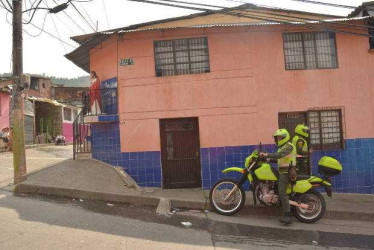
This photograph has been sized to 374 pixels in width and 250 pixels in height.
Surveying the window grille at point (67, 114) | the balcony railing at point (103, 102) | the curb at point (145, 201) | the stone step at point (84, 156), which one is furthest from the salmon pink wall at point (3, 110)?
the curb at point (145, 201)

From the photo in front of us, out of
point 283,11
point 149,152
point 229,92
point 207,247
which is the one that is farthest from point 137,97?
point 207,247

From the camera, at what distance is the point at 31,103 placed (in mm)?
23875

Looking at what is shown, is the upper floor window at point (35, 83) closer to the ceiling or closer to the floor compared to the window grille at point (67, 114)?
closer to the ceiling

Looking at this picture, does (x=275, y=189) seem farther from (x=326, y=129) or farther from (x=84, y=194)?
(x=84, y=194)

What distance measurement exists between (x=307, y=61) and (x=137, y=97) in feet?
15.8

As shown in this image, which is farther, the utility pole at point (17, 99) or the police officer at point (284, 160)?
the utility pole at point (17, 99)

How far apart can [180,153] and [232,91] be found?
2.20 m

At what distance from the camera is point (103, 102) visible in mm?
10406

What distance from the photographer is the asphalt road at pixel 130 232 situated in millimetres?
5070

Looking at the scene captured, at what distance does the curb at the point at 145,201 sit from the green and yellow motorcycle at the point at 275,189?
464mm

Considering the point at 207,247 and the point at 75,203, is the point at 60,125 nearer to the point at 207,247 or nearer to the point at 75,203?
the point at 75,203

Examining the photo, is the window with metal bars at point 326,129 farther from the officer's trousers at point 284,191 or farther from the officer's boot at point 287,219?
the officer's boot at point 287,219

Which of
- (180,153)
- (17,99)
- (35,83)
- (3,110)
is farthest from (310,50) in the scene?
(35,83)

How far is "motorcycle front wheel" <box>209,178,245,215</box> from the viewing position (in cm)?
697
